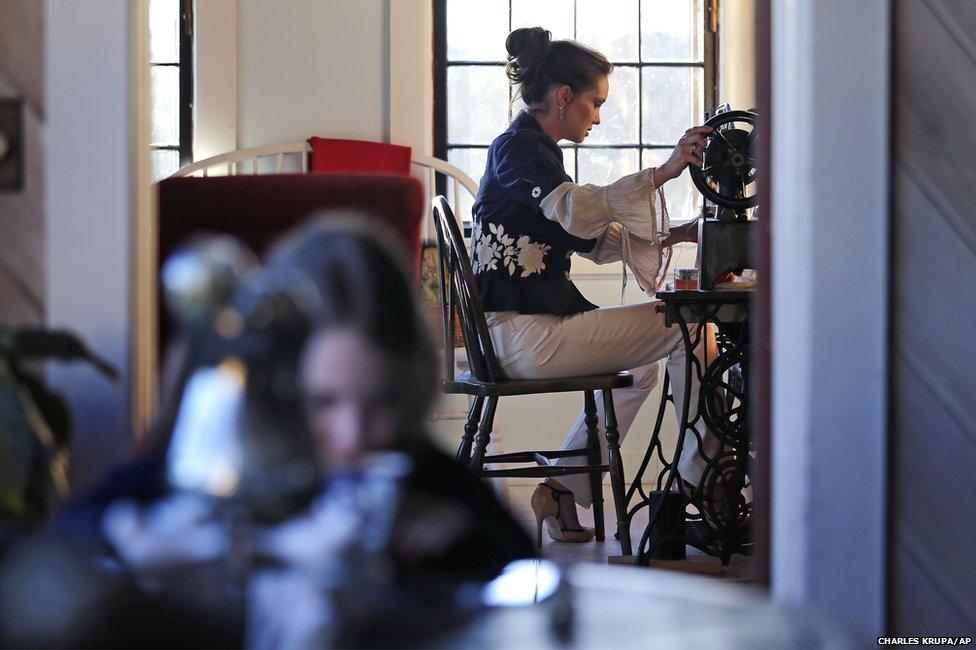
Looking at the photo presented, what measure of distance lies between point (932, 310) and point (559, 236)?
5.14 feet

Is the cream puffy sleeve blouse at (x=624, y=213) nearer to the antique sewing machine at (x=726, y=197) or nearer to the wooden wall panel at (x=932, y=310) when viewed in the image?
the antique sewing machine at (x=726, y=197)

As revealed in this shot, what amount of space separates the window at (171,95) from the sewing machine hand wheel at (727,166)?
82.8 inches

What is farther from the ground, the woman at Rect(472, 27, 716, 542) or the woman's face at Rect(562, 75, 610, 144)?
the woman's face at Rect(562, 75, 610, 144)

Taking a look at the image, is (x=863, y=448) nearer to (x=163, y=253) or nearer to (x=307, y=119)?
(x=163, y=253)

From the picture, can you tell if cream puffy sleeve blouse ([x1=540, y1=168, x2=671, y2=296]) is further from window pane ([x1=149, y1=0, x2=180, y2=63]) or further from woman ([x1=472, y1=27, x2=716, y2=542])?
window pane ([x1=149, y1=0, x2=180, y2=63])

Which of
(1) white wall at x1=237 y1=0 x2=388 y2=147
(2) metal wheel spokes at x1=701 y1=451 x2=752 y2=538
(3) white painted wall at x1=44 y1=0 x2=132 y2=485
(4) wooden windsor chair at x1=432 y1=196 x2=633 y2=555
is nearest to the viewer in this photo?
(3) white painted wall at x1=44 y1=0 x2=132 y2=485

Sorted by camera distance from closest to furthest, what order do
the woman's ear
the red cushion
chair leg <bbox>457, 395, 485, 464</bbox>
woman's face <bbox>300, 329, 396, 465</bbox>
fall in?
1. woman's face <bbox>300, 329, 396, 465</bbox>
2. chair leg <bbox>457, 395, 485, 464</bbox>
3. the woman's ear
4. the red cushion

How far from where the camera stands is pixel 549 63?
3004 mm

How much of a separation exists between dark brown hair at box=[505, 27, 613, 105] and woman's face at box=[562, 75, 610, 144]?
0.02 m

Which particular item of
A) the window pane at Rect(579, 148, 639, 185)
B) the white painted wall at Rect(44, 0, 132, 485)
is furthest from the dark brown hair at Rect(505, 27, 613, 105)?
the white painted wall at Rect(44, 0, 132, 485)

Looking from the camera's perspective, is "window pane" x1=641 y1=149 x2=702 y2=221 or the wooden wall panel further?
"window pane" x1=641 y1=149 x2=702 y2=221

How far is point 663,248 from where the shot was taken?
2939mm

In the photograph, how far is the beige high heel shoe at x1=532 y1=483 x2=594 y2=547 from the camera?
3.08 m

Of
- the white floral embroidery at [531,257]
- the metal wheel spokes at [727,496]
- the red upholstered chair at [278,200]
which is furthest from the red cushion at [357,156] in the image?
the red upholstered chair at [278,200]
